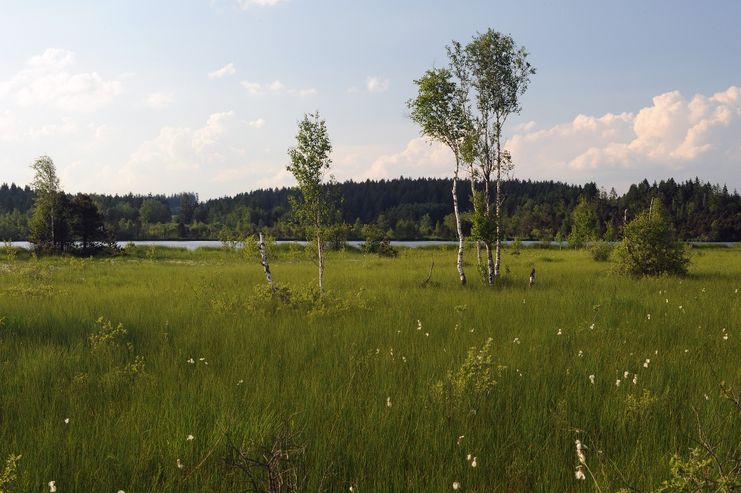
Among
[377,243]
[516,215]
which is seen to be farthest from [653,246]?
[516,215]

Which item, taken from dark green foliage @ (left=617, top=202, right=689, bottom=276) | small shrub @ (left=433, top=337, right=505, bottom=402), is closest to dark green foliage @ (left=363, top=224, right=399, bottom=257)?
dark green foliage @ (left=617, top=202, right=689, bottom=276)

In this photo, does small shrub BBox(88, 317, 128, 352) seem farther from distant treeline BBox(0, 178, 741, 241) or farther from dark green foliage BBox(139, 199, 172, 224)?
dark green foliage BBox(139, 199, 172, 224)

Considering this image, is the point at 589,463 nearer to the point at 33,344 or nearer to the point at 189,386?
the point at 189,386

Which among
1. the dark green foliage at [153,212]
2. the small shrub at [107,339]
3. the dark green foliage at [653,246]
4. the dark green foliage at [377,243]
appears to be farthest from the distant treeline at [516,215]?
the small shrub at [107,339]

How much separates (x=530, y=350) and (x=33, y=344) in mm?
10083

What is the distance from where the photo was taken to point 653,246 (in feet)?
74.9

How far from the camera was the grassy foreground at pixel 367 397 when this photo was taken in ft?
14.1

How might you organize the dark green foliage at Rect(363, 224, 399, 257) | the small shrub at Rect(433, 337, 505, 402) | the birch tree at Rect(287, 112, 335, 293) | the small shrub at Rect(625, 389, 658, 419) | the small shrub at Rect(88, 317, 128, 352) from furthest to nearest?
1. the dark green foliage at Rect(363, 224, 399, 257)
2. the birch tree at Rect(287, 112, 335, 293)
3. the small shrub at Rect(88, 317, 128, 352)
4. the small shrub at Rect(433, 337, 505, 402)
5. the small shrub at Rect(625, 389, 658, 419)

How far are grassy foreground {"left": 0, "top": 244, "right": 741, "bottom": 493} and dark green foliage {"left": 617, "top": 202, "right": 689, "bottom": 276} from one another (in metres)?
11.3

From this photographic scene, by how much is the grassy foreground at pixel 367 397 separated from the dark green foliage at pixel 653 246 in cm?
1130

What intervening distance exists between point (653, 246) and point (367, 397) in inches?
892

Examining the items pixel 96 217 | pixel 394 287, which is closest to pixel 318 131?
pixel 394 287

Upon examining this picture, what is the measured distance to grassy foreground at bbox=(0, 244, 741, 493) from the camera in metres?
4.29

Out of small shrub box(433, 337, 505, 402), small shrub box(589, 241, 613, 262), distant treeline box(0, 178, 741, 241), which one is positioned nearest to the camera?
small shrub box(433, 337, 505, 402)
